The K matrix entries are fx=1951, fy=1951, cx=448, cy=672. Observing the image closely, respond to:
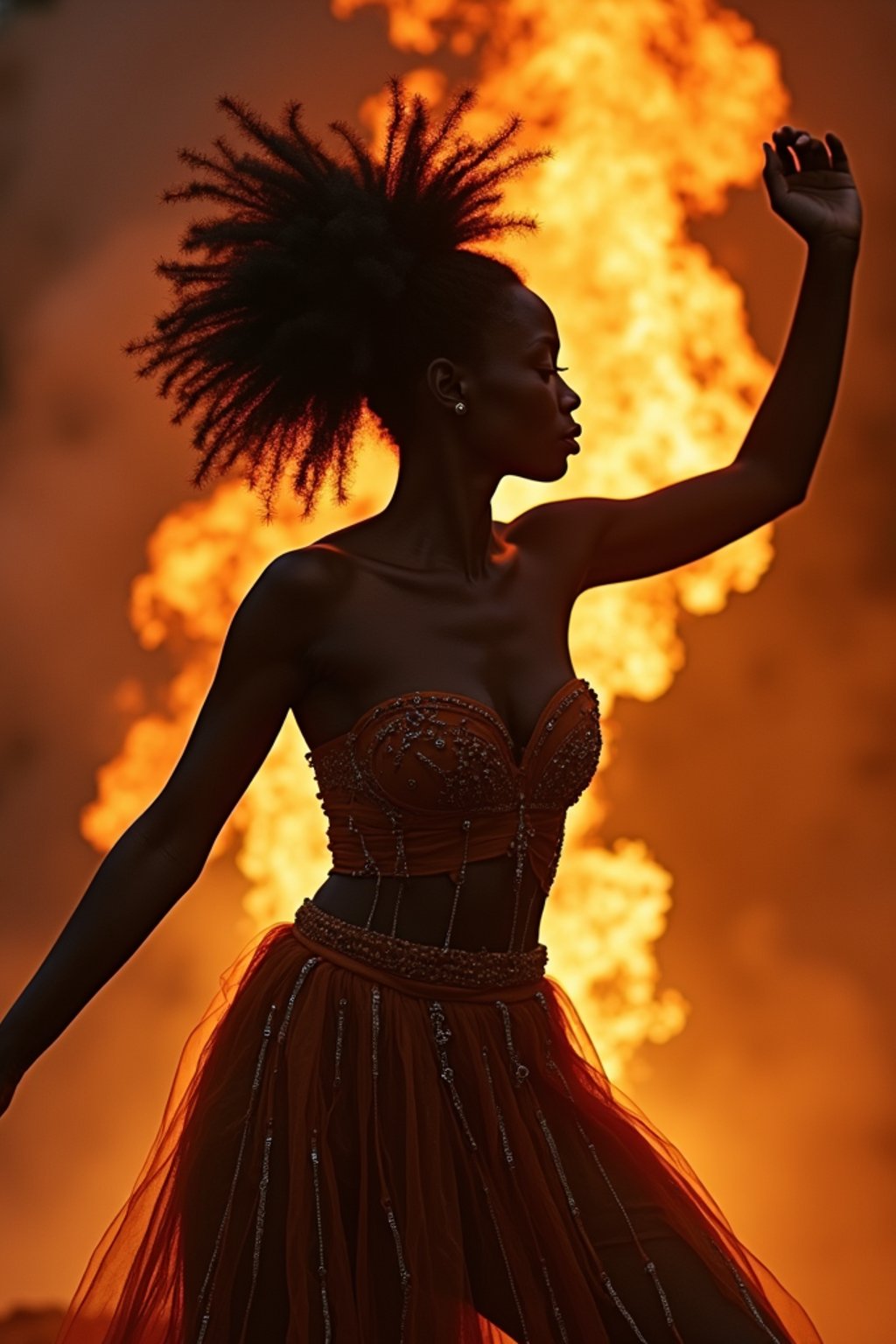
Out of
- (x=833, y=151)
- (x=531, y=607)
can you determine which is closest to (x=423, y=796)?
(x=531, y=607)

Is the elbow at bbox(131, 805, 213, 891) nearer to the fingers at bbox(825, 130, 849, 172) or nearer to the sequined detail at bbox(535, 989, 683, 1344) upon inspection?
the sequined detail at bbox(535, 989, 683, 1344)

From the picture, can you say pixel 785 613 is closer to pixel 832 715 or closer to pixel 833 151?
pixel 832 715

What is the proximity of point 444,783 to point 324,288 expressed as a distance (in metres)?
0.52

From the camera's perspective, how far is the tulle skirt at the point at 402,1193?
5.49 feet

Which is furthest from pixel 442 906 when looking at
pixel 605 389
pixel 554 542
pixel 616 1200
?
pixel 605 389

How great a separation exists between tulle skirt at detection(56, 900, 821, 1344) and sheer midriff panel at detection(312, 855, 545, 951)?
2cm

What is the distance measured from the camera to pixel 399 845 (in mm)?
1792

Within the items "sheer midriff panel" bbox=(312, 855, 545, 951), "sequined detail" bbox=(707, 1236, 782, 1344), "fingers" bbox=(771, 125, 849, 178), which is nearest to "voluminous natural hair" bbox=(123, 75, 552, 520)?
"fingers" bbox=(771, 125, 849, 178)

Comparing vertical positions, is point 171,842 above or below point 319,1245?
above

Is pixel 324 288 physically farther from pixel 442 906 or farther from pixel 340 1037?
pixel 340 1037

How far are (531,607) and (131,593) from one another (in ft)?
5.96

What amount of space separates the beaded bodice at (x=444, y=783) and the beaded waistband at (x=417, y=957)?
2cm

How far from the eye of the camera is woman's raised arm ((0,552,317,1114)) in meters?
1.77

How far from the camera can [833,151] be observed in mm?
2115
